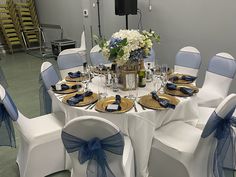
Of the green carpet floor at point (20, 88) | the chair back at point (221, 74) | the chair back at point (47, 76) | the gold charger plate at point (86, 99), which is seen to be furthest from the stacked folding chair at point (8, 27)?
the chair back at point (221, 74)

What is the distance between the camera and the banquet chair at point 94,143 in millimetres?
1265

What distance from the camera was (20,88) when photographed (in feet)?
15.3

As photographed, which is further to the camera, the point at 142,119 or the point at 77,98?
the point at 77,98

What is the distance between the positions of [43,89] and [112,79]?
83cm

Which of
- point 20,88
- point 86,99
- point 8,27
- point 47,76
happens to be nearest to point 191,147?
point 86,99

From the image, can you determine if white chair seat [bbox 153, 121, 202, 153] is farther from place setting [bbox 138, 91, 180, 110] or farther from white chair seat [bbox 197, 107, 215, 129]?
place setting [bbox 138, 91, 180, 110]

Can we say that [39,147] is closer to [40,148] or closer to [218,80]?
[40,148]

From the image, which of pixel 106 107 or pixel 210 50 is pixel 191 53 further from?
pixel 106 107

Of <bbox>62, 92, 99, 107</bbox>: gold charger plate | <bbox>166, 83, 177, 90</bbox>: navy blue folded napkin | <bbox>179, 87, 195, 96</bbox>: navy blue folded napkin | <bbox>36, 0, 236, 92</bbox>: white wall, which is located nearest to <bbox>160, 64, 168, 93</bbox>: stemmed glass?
<bbox>166, 83, 177, 90</bbox>: navy blue folded napkin

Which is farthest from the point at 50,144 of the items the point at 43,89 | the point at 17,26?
the point at 17,26

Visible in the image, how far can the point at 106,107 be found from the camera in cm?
179

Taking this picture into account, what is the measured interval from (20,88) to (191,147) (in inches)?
152

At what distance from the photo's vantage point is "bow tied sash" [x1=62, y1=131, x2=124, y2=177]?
1.29 metres

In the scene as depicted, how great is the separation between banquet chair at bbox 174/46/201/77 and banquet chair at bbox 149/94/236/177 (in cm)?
114
